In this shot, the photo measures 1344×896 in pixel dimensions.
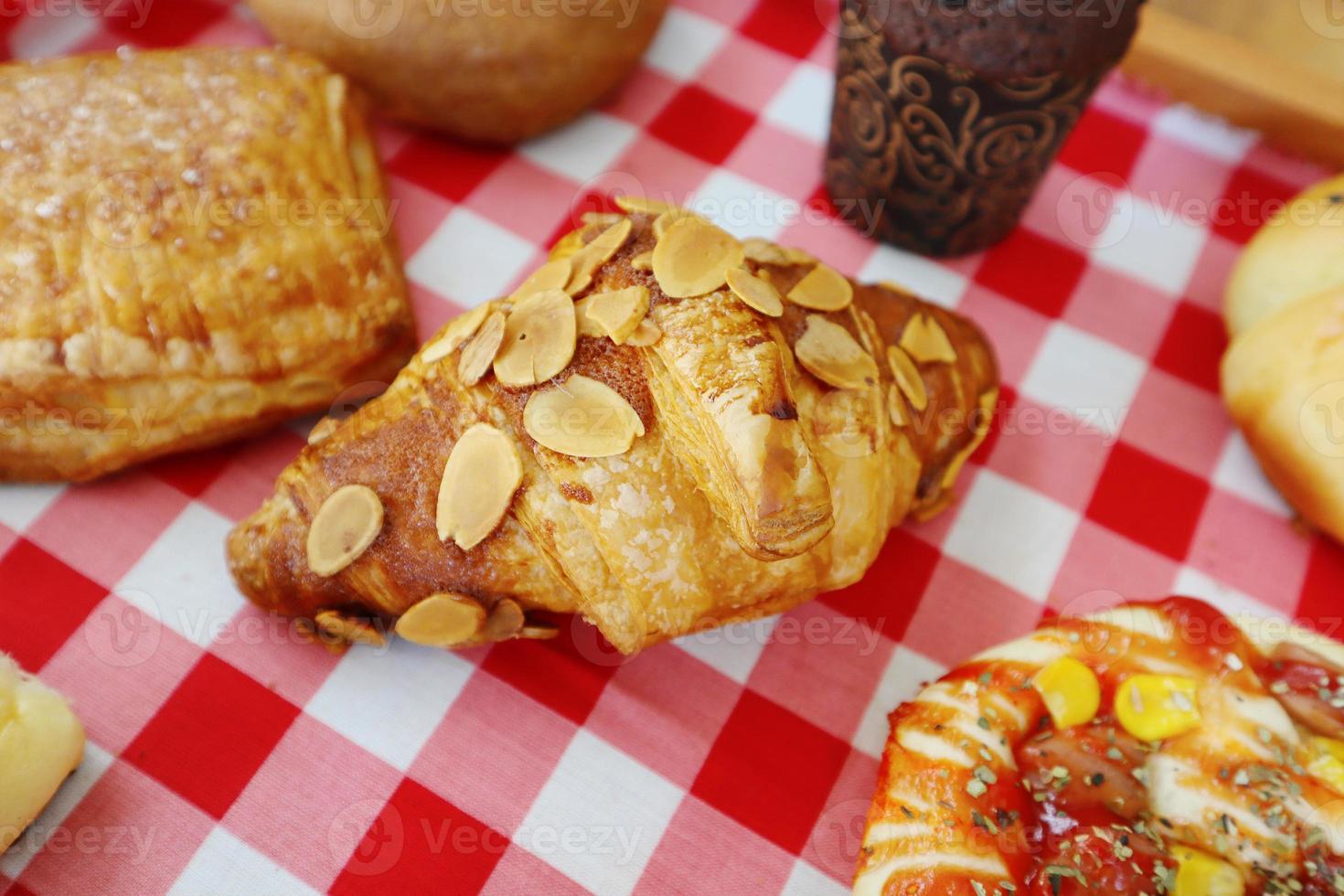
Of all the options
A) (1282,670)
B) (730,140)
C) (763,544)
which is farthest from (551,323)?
(1282,670)

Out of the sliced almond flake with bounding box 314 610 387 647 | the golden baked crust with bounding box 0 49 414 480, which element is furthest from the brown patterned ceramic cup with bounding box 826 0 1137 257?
the sliced almond flake with bounding box 314 610 387 647

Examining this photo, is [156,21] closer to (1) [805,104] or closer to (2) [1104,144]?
(1) [805,104]

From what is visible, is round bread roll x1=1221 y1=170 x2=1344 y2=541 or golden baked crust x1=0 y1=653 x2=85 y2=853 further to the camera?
round bread roll x1=1221 y1=170 x2=1344 y2=541

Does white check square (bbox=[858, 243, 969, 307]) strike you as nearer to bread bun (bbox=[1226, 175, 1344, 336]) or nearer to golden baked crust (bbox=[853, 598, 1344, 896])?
bread bun (bbox=[1226, 175, 1344, 336])

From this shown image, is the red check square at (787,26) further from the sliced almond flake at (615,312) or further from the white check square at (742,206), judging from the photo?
the sliced almond flake at (615,312)

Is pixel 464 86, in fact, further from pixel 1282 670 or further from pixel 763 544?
pixel 1282 670

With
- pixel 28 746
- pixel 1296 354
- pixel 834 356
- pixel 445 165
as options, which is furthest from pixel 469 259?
pixel 1296 354
